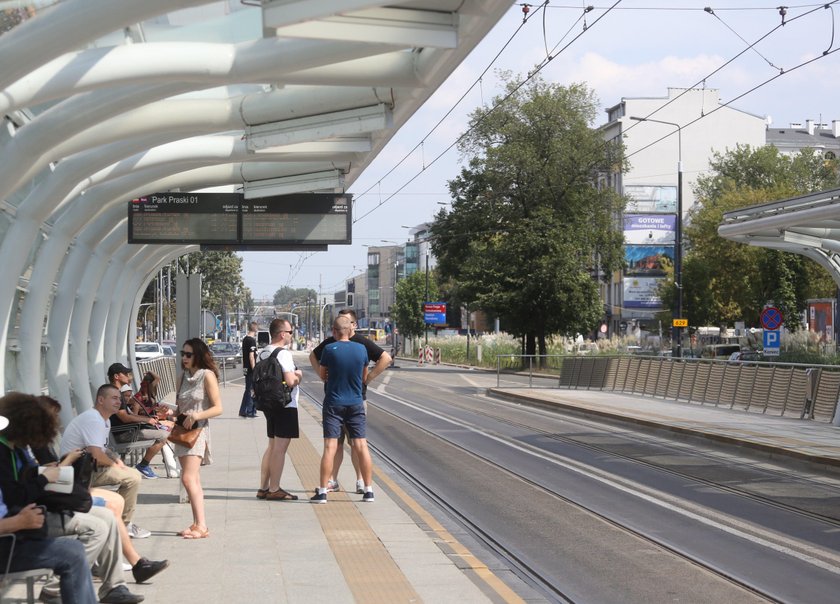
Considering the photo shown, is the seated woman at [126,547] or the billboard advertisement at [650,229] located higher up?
the billboard advertisement at [650,229]

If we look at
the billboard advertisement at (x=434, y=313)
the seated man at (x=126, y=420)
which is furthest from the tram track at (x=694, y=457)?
the billboard advertisement at (x=434, y=313)

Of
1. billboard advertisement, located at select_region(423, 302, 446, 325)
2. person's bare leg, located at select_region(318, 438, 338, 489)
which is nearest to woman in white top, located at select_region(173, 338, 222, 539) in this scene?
person's bare leg, located at select_region(318, 438, 338, 489)

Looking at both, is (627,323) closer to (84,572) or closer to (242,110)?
(242,110)

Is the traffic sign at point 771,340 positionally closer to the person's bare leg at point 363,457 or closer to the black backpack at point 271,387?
the person's bare leg at point 363,457

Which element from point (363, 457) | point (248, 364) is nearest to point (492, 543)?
point (363, 457)

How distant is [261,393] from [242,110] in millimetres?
3016

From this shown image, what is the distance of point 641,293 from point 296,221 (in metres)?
64.1

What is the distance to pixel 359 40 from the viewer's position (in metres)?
8.89

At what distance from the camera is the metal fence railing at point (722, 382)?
23312 millimetres

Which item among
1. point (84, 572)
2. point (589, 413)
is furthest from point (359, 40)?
point (589, 413)

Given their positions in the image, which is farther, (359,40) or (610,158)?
(610,158)

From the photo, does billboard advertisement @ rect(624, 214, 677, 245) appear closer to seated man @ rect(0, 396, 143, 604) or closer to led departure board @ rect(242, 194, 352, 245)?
led departure board @ rect(242, 194, 352, 245)

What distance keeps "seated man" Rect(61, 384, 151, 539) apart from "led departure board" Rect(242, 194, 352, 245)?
874 cm

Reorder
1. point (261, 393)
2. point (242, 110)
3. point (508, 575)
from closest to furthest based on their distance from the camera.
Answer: point (508, 575), point (261, 393), point (242, 110)
